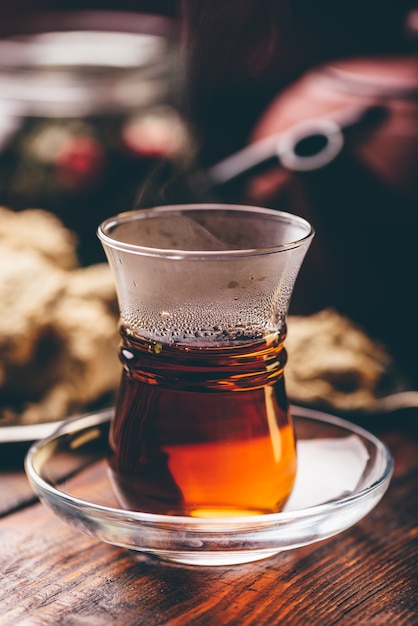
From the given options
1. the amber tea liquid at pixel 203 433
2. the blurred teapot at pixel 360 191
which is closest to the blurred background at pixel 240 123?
the blurred teapot at pixel 360 191

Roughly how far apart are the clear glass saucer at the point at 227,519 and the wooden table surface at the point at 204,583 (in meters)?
0.02

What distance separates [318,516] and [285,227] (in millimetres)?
232

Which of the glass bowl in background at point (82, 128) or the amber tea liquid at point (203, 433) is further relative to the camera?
the glass bowl in background at point (82, 128)

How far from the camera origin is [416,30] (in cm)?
127

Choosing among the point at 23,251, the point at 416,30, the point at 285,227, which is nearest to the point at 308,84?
the point at 416,30

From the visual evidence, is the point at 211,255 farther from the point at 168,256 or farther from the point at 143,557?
the point at 143,557

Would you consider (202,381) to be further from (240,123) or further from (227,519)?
(240,123)

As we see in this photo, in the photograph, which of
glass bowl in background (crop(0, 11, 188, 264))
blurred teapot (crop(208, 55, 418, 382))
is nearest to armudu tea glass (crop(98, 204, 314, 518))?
blurred teapot (crop(208, 55, 418, 382))

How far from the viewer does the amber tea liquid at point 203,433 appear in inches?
24.9

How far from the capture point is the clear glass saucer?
0.60m

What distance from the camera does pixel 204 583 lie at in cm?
65

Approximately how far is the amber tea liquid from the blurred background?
0.78 feet

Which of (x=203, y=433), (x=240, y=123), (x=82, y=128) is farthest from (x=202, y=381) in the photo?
(x=240, y=123)

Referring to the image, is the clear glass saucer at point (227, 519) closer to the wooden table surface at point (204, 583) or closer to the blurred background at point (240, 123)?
the wooden table surface at point (204, 583)
